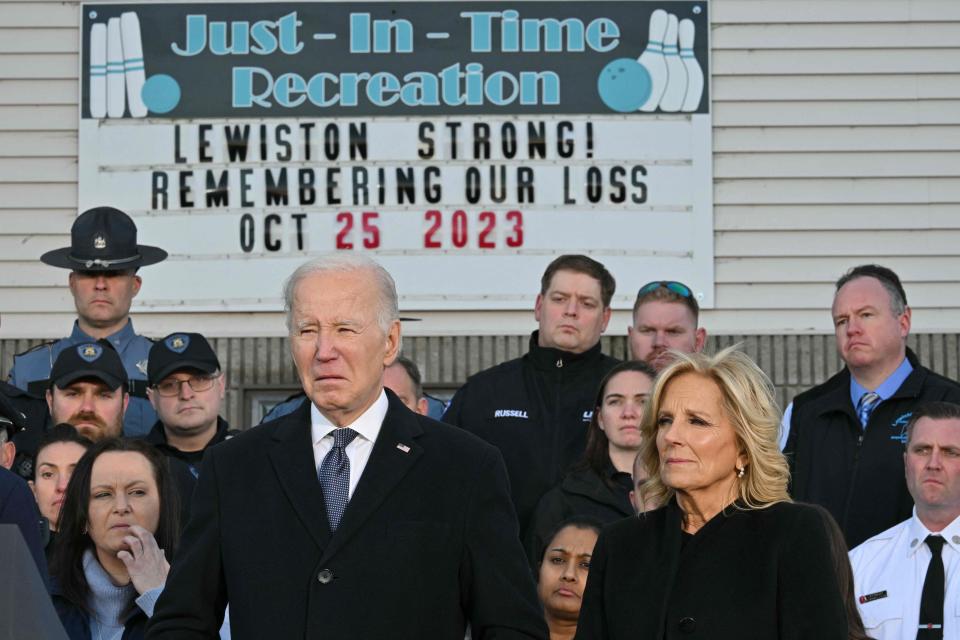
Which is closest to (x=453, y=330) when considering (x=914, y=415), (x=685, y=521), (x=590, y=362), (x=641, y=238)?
(x=641, y=238)

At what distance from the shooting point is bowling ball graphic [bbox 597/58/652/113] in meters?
10.9

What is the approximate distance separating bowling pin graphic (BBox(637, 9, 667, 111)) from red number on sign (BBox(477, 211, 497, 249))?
3.89 ft

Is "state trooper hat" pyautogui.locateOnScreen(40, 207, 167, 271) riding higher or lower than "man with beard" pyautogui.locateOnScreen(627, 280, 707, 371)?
higher

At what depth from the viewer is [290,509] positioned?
4.29 meters

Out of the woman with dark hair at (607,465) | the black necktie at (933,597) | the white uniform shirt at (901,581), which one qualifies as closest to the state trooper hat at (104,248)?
the woman with dark hair at (607,465)

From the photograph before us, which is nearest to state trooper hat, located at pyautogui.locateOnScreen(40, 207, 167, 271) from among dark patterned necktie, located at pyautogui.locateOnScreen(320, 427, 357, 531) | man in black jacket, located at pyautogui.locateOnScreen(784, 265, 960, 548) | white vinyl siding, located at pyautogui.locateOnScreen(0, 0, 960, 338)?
white vinyl siding, located at pyautogui.locateOnScreen(0, 0, 960, 338)

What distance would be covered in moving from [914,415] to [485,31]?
470 cm

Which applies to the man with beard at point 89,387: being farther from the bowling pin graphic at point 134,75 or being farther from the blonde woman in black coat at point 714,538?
the blonde woman in black coat at point 714,538

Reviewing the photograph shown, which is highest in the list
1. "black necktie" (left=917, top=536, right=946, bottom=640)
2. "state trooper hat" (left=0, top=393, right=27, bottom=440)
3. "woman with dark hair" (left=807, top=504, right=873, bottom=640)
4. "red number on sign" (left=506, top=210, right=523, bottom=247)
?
"red number on sign" (left=506, top=210, right=523, bottom=247)

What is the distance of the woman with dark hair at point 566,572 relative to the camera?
665 centimetres

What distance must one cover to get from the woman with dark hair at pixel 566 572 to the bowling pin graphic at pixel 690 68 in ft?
Result: 15.7

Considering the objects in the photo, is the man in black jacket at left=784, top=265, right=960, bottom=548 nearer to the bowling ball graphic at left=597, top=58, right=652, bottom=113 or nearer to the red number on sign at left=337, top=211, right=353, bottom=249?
the bowling ball graphic at left=597, top=58, right=652, bottom=113

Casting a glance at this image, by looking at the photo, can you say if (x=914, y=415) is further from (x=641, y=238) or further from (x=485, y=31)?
(x=485, y=31)

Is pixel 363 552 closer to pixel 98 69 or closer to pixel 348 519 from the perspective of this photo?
pixel 348 519
